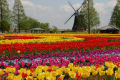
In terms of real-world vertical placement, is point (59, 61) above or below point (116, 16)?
below

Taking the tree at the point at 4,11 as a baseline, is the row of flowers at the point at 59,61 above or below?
below

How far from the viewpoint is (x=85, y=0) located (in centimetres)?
4941

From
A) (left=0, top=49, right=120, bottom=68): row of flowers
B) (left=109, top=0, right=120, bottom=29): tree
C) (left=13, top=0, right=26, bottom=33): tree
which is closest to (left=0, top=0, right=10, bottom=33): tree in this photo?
(left=13, top=0, right=26, bottom=33): tree

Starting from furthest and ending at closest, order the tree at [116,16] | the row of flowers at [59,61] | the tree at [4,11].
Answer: the tree at [116,16] → the tree at [4,11] → the row of flowers at [59,61]

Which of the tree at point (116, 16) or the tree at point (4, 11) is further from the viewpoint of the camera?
the tree at point (116, 16)

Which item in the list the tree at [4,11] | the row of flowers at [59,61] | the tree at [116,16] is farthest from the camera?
the tree at [116,16]

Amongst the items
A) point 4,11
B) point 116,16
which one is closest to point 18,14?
point 4,11

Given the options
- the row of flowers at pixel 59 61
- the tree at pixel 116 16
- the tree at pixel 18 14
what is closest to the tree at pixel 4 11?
the tree at pixel 18 14

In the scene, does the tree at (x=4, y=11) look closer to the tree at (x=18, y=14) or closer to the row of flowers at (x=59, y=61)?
the tree at (x=18, y=14)

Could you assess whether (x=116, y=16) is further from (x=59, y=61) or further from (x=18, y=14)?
(x=59, y=61)

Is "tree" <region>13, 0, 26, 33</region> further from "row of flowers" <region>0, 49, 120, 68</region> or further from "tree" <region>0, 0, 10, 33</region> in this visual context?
"row of flowers" <region>0, 49, 120, 68</region>

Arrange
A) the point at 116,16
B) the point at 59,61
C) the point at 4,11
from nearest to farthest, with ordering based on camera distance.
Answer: the point at 59,61, the point at 4,11, the point at 116,16

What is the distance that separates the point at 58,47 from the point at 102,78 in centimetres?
665

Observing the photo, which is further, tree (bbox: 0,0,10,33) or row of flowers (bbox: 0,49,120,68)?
tree (bbox: 0,0,10,33)
